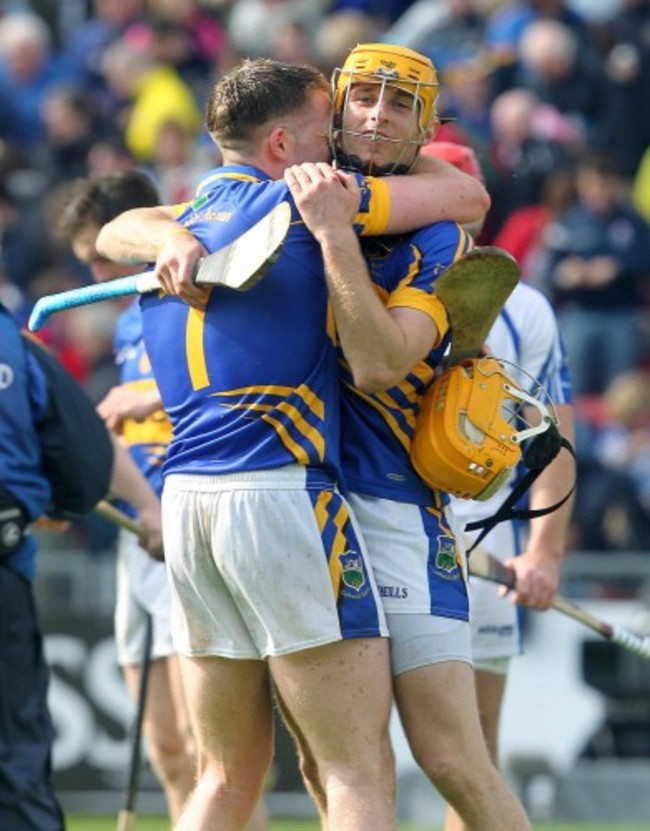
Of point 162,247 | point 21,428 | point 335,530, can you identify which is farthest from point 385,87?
point 21,428

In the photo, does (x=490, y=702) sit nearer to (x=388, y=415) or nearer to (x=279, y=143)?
(x=388, y=415)

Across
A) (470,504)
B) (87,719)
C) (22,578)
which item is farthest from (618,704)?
(22,578)

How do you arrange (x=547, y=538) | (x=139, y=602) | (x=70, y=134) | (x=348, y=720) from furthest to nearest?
(x=70, y=134), (x=139, y=602), (x=547, y=538), (x=348, y=720)

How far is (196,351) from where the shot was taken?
17.4 ft

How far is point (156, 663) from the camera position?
25.4 ft

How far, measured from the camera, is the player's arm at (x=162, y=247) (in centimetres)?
523

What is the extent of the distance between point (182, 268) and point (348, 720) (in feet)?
4.00

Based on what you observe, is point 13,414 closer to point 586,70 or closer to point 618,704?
point 618,704

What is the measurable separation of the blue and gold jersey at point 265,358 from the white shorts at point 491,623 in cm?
153

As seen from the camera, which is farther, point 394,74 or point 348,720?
point 394,74

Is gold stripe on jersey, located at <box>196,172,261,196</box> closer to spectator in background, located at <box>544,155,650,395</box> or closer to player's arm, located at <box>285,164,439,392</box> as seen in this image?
player's arm, located at <box>285,164,439,392</box>

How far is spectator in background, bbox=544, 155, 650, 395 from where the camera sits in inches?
504

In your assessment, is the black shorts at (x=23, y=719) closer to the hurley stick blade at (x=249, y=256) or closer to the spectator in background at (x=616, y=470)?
the hurley stick blade at (x=249, y=256)

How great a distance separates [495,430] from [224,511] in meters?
0.75
